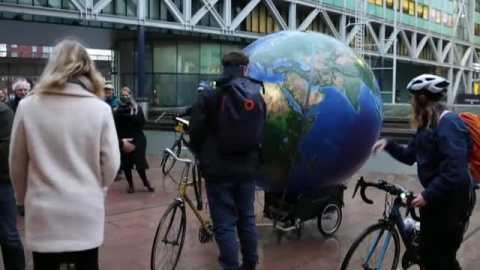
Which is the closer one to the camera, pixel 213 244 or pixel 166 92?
pixel 213 244

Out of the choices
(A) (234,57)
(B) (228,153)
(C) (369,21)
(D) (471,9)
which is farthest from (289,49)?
(D) (471,9)

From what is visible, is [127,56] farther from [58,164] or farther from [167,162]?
[58,164]

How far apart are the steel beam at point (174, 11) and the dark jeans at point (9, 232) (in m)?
29.8

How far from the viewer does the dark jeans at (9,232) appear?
417 centimetres

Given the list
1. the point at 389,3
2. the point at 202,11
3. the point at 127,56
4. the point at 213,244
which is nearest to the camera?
the point at 213,244

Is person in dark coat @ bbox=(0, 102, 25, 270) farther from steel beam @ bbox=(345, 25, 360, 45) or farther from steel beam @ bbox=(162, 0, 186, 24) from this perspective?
steel beam @ bbox=(345, 25, 360, 45)

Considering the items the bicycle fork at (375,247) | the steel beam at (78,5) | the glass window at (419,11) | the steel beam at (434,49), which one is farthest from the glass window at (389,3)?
the bicycle fork at (375,247)

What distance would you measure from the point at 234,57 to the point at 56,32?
3069 centimetres

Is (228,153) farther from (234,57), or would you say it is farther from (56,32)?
(56,32)

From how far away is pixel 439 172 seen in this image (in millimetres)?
3598

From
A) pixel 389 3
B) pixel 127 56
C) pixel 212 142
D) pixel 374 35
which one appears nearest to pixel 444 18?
pixel 389 3

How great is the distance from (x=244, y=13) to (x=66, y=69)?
3522 centimetres

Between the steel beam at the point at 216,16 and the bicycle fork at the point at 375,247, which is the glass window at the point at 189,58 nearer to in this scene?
the steel beam at the point at 216,16

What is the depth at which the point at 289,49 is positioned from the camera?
19.0 ft
